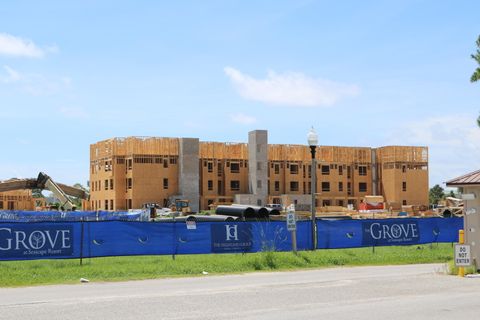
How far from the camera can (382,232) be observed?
2747 centimetres

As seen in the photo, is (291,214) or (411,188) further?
(411,188)

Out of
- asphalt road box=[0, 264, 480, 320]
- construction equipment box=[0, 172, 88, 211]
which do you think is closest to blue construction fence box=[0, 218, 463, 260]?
asphalt road box=[0, 264, 480, 320]

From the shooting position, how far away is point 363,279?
18266mm

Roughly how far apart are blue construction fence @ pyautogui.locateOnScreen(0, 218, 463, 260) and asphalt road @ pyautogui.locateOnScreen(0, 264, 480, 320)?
3.85m

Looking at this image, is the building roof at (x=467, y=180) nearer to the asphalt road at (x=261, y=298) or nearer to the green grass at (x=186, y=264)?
the asphalt road at (x=261, y=298)

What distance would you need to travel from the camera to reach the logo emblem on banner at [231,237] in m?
24.0

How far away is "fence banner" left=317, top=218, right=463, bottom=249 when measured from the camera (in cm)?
2663

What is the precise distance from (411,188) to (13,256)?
100 meters

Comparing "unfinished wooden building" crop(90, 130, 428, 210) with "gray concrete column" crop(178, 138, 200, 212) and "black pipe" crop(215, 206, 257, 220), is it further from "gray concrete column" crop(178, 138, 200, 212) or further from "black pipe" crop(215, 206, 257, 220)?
"black pipe" crop(215, 206, 257, 220)

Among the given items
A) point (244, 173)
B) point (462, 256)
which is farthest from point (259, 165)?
point (462, 256)

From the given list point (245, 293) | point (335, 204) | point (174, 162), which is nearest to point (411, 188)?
point (335, 204)

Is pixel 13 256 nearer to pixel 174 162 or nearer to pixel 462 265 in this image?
pixel 462 265

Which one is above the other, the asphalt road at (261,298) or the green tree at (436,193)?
the green tree at (436,193)

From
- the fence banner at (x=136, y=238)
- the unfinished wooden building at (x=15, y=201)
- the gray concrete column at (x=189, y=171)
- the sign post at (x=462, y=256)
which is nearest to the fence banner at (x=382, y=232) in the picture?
the fence banner at (x=136, y=238)
